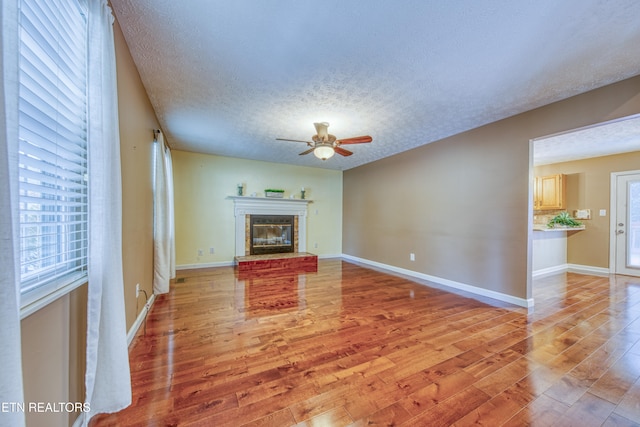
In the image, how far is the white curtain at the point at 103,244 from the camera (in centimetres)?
121

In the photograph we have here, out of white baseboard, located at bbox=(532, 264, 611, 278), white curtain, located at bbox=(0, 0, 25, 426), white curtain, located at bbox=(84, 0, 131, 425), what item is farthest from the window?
white baseboard, located at bbox=(532, 264, 611, 278)

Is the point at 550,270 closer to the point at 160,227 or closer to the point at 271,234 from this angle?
the point at 271,234

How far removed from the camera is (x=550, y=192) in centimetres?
550

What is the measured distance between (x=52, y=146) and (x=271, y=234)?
4.95 metres

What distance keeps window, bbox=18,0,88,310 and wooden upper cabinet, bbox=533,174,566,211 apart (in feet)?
24.9

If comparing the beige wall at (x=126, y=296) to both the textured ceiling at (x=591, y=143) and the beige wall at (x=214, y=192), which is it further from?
the textured ceiling at (x=591, y=143)

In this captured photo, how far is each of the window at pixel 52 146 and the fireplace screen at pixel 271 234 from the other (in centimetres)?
435

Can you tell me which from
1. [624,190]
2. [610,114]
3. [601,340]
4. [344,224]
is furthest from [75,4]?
[624,190]

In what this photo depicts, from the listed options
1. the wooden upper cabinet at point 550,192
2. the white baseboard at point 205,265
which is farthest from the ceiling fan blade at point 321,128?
the wooden upper cabinet at point 550,192

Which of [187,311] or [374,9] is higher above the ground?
[374,9]

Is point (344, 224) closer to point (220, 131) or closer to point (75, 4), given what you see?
point (220, 131)

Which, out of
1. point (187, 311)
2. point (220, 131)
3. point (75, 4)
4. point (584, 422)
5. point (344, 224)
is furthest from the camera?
point (344, 224)

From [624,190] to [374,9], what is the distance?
20.8 ft

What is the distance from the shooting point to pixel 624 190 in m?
4.70
